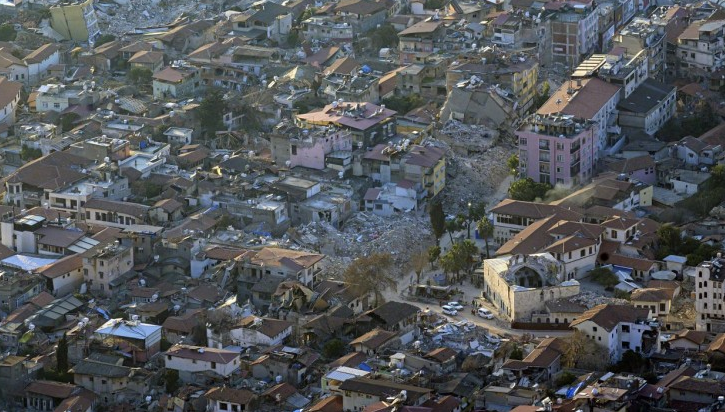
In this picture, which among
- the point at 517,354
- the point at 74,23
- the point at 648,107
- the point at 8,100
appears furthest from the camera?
the point at 74,23

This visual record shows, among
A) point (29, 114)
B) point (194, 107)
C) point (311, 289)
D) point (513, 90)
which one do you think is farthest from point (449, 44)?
point (311, 289)

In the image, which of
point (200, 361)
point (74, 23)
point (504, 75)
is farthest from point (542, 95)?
point (200, 361)

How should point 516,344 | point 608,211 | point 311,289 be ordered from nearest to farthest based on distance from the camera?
point 516,344
point 311,289
point 608,211

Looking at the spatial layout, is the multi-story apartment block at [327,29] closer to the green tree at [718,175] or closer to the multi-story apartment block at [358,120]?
the multi-story apartment block at [358,120]

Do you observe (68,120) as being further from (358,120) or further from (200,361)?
(200,361)

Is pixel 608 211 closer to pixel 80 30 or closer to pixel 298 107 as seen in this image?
pixel 298 107

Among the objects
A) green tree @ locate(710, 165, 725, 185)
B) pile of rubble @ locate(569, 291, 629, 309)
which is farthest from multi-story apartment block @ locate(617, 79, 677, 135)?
pile of rubble @ locate(569, 291, 629, 309)
